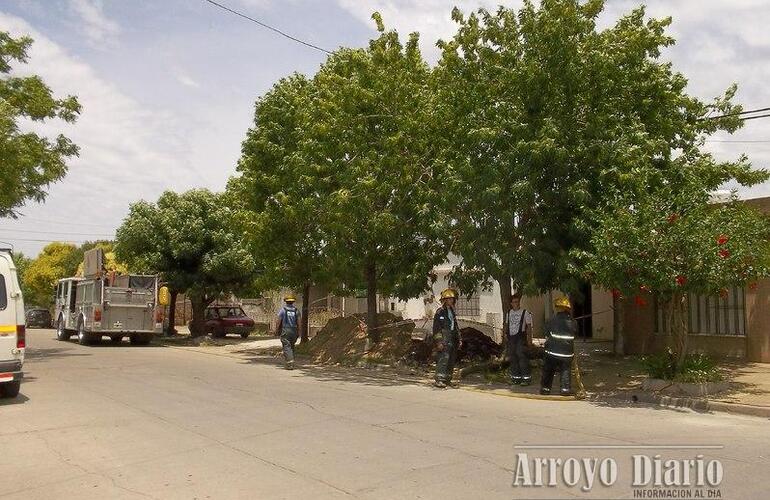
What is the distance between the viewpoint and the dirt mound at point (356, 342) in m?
18.1

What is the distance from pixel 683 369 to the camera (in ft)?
39.0

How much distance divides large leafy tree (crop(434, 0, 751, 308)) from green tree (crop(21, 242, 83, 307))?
53723 mm

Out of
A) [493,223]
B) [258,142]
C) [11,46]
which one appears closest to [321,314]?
[258,142]

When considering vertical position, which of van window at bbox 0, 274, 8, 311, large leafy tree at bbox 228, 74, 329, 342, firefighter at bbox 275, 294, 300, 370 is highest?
large leafy tree at bbox 228, 74, 329, 342

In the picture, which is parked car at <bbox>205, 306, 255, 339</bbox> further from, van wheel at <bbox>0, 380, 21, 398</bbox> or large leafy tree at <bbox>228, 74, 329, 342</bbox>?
van wheel at <bbox>0, 380, 21, 398</bbox>

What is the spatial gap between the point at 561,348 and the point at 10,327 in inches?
349

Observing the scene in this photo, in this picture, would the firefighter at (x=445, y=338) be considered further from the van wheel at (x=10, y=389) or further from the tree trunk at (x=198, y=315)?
the tree trunk at (x=198, y=315)

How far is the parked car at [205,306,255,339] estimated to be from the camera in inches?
1200

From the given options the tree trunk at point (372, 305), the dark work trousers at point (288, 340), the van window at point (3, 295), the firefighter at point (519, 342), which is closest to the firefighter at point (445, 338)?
the firefighter at point (519, 342)

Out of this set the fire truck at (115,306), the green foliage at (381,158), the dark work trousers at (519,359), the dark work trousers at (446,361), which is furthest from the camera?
the fire truck at (115,306)

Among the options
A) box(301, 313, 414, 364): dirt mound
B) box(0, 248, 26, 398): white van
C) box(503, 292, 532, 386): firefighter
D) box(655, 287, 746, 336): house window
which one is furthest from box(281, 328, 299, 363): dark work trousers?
box(655, 287, 746, 336): house window

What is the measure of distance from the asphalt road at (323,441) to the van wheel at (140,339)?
1318 centimetres

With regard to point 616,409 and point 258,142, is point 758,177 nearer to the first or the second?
point 616,409

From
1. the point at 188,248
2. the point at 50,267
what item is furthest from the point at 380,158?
the point at 50,267
